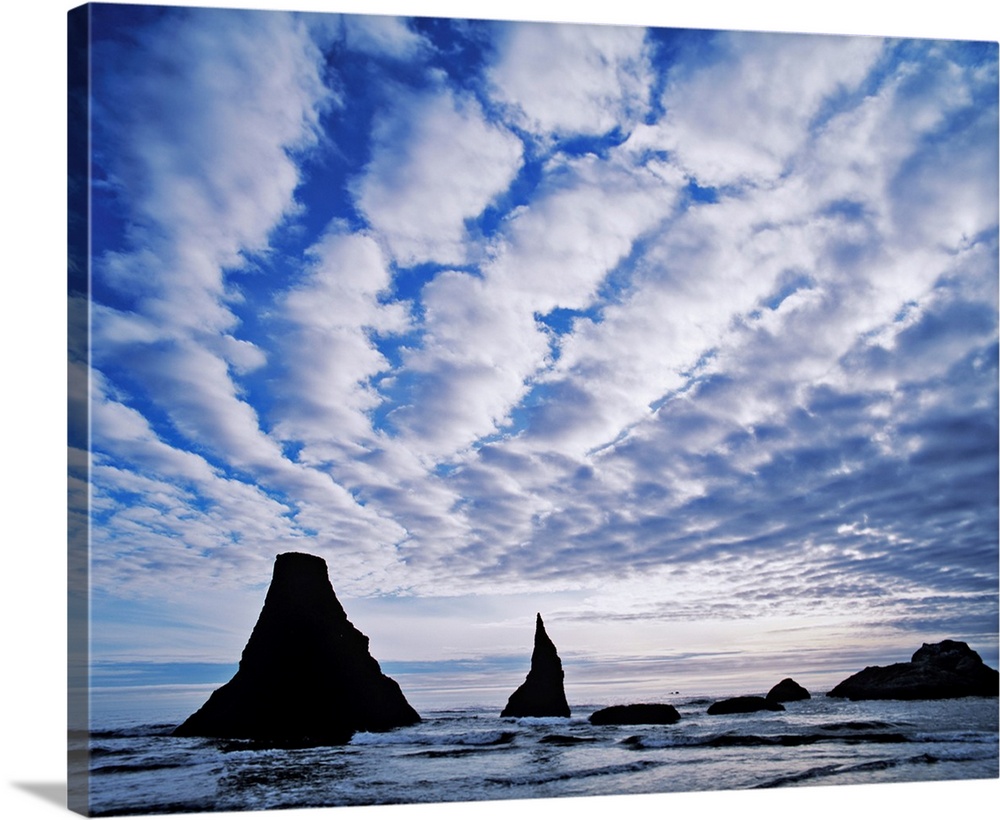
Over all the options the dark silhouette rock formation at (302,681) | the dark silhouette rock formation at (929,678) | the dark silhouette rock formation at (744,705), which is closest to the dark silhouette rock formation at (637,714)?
the dark silhouette rock formation at (744,705)

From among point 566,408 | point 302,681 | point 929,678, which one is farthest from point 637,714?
point 302,681

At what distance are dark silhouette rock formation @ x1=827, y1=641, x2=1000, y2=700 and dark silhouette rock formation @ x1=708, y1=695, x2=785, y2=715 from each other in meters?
0.52

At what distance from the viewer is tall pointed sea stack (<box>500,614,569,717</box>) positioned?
1002cm

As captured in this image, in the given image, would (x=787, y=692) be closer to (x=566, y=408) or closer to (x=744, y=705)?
(x=744, y=705)

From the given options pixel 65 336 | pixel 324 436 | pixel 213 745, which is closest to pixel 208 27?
pixel 65 336

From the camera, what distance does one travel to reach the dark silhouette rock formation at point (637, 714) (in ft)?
33.7

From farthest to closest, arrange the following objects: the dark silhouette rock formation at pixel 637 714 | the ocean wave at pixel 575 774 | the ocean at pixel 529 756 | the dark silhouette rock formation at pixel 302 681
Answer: the dark silhouette rock formation at pixel 637 714, the dark silhouette rock formation at pixel 302 681, the ocean wave at pixel 575 774, the ocean at pixel 529 756

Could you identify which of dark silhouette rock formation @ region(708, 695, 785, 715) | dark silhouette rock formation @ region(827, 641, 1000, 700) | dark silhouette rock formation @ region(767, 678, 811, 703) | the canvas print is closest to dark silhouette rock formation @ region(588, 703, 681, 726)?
the canvas print

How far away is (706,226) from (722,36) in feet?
5.26

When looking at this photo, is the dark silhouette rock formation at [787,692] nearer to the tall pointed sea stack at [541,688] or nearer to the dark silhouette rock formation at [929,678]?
the dark silhouette rock formation at [929,678]

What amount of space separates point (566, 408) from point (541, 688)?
241 cm

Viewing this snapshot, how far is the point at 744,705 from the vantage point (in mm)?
10344

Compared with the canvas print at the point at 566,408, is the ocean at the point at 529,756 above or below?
below

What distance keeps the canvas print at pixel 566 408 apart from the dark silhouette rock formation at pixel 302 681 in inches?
1.3
